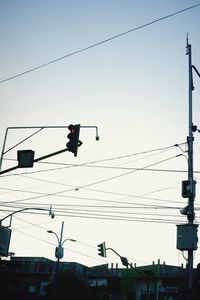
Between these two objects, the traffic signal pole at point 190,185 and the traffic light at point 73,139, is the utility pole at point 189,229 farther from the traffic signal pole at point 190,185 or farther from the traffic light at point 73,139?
the traffic light at point 73,139

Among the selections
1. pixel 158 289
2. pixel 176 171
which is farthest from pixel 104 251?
pixel 158 289

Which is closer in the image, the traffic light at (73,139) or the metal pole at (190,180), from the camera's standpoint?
the traffic light at (73,139)

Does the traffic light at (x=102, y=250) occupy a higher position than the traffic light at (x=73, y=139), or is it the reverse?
the traffic light at (x=73, y=139)

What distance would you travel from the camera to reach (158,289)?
47.2 meters

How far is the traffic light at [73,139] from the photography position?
40.4ft

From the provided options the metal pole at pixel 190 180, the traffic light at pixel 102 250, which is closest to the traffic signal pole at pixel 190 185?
the metal pole at pixel 190 180

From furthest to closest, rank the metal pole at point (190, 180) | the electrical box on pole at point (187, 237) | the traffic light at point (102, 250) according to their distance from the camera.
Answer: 1. the traffic light at point (102, 250)
2. the electrical box on pole at point (187, 237)
3. the metal pole at point (190, 180)

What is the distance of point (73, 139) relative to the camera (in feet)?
40.6

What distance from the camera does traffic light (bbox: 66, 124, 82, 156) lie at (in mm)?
12320

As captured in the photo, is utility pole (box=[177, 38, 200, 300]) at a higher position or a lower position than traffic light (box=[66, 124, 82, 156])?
lower

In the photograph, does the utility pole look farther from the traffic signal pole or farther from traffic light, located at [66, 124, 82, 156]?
traffic light, located at [66, 124, 82, 156]

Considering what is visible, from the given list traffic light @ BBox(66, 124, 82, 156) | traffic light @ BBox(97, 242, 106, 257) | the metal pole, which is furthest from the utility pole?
traffic light @ BBox(97, 242, 106, 257)

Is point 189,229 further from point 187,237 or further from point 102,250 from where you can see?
point 102,250

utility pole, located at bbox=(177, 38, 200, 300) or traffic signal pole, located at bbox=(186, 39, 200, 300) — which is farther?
utility pole, located at bbox=(177, 38, 200, 300)
